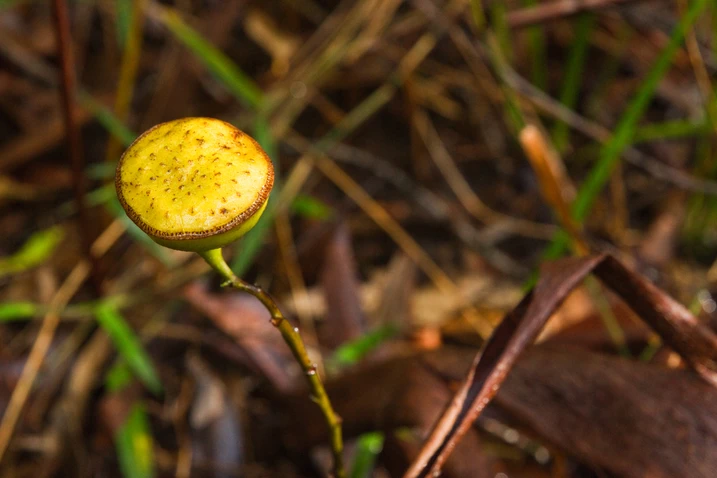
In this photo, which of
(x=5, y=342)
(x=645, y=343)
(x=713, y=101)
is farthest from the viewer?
(x=713, y=101)

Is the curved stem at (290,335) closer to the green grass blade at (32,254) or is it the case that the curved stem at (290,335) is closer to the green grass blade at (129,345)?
the green grass blade at (129,345)

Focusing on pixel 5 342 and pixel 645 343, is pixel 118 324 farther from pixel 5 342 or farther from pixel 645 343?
pixel 645 343

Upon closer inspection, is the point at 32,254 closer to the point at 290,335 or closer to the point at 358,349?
the point at 358,349

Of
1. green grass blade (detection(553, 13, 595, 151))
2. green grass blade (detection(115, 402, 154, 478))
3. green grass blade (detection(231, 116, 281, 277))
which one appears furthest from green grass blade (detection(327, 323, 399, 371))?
green grass blade (detection(553, 13, 595, 151))

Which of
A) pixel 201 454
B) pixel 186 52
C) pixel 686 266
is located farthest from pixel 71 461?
pixel 686 266

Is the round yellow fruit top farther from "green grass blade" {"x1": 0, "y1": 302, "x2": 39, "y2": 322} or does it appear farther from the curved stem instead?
"green grass blade" {"x1": 0, "y1": 302, "x2": 39, "y2": 322}

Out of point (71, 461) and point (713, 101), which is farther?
point (713, 101)

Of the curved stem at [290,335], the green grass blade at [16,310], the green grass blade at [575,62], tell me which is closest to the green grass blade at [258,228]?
the green grass blade at [16,310]
